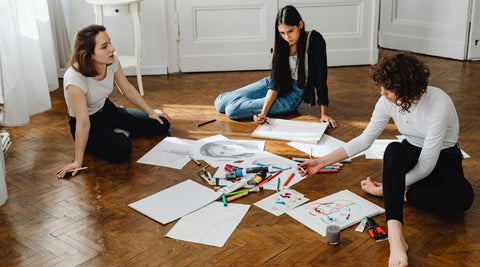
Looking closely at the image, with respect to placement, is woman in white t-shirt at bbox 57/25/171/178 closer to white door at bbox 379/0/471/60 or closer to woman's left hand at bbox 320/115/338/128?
woman's left hand at bbox 320/115/338/128

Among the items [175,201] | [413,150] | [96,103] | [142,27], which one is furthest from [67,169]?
[142,27]

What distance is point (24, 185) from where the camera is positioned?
3012 mm

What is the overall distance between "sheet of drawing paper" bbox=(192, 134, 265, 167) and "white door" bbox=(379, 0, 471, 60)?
114 inches

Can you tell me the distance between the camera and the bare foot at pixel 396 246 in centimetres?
213

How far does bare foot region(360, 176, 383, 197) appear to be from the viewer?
107 inches

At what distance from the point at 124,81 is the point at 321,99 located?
1.29 m

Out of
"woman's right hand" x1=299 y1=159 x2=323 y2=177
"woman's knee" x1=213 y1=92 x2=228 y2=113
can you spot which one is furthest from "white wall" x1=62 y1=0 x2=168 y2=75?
"woman's right hand" x1=299 y1=159 x2=323 y2=177

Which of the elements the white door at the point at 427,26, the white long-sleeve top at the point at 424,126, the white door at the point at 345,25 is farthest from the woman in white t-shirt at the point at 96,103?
the white door at the point at 427,26

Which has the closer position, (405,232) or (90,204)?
(405,232)

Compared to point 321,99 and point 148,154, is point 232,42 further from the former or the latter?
point 148,154

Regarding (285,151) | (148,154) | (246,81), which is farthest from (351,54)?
(148,154)

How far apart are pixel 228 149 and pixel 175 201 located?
27.9 inches

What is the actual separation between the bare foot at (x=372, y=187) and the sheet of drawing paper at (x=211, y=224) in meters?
0.59

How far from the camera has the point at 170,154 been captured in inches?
132
